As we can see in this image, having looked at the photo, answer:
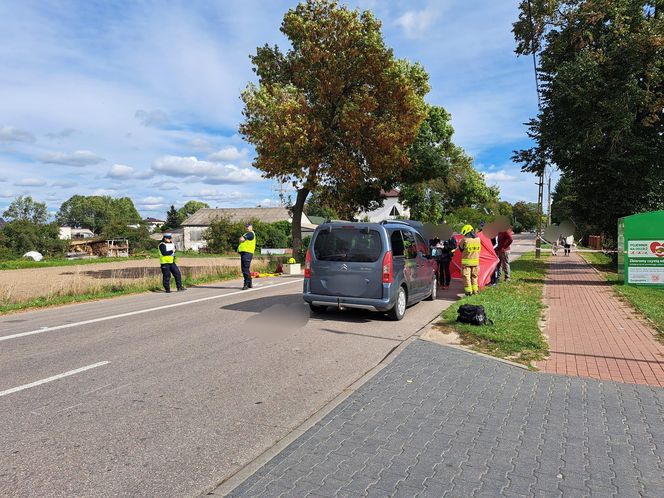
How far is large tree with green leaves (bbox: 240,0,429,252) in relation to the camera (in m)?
20.4

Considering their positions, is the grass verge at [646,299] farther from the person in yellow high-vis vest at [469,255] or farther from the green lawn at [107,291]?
the green lawn at [107,291]

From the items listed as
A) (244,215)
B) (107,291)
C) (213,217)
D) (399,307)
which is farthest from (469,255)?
(244,215)

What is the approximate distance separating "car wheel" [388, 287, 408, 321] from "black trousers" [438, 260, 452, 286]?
18.2 ft

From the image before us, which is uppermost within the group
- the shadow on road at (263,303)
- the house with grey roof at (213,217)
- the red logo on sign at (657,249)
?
the house with grey roof at (213,217)

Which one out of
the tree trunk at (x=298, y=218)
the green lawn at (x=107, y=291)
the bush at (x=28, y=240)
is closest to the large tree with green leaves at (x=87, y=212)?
the bush at (x=28, y=240)

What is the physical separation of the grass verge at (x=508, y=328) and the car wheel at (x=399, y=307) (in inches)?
31.7

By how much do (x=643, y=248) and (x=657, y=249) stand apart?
14.1 inches

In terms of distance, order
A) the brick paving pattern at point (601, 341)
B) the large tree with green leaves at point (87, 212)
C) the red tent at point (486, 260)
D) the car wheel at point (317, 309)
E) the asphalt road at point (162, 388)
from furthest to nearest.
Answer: the large tree with green leaves at point (87, 212) → the red tent at point (486, 260) → the car wheel at point (317, 309) → the brick paving pattern at point (601, 341) → the asphalt road at point (162, 388)

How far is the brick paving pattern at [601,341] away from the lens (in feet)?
19.8

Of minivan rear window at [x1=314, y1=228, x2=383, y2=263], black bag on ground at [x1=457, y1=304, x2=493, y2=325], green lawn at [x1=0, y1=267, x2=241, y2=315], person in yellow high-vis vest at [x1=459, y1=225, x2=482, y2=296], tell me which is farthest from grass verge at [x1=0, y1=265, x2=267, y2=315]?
black bag on ground at [x1=457, y1=304, x2=493, y2=325]

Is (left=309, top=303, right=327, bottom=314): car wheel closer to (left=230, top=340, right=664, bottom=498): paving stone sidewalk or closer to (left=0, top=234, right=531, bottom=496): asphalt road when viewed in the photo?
(left=0, top=234, right=531, bottom=496): asphalt road

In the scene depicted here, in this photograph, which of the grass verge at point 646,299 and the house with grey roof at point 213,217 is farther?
the house with grey roof at point 213,217

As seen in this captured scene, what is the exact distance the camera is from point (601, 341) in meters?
7.67

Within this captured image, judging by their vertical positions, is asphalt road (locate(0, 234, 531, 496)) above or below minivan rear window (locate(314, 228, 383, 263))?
below
